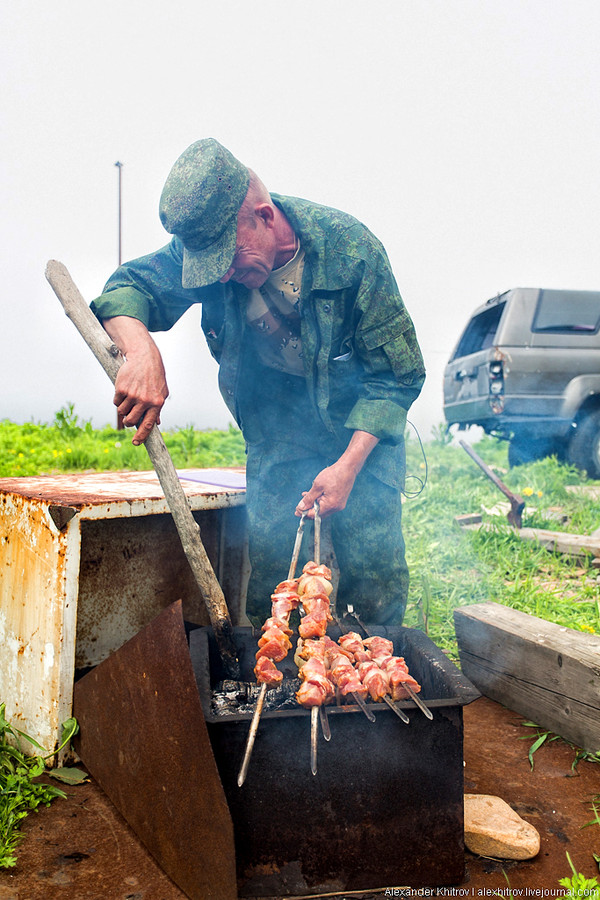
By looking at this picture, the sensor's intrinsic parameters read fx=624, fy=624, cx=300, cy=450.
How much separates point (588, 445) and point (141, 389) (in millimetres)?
7272

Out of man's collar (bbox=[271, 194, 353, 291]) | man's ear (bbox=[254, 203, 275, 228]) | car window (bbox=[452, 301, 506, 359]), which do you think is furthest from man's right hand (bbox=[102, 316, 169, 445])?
car window (bbox=[452, 301, 506, 359])

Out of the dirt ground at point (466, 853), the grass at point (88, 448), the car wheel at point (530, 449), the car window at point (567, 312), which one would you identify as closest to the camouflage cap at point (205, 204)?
the dirt ground at point (466, 853)

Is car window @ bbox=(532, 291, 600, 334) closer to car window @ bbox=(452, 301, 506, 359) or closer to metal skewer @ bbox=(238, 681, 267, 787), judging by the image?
car window @ bbox=(452, 301, 506, 359)

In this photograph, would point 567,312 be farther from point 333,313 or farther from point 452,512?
point 333,313

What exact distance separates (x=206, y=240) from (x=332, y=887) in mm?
2127

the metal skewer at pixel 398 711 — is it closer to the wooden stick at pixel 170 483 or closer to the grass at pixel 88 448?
the wooden stick at pixel 170 483

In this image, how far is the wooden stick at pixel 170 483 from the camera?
7.69 ft

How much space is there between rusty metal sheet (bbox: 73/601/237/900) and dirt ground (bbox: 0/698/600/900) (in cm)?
7

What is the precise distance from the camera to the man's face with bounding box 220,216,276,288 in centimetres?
236

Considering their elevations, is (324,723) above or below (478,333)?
below

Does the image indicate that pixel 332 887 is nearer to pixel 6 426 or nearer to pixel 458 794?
pixel 458 794

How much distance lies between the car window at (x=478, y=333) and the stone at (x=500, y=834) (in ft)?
26.0

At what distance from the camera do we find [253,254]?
2395 mm

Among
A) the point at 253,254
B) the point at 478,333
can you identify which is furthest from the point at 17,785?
the point at 478,333
